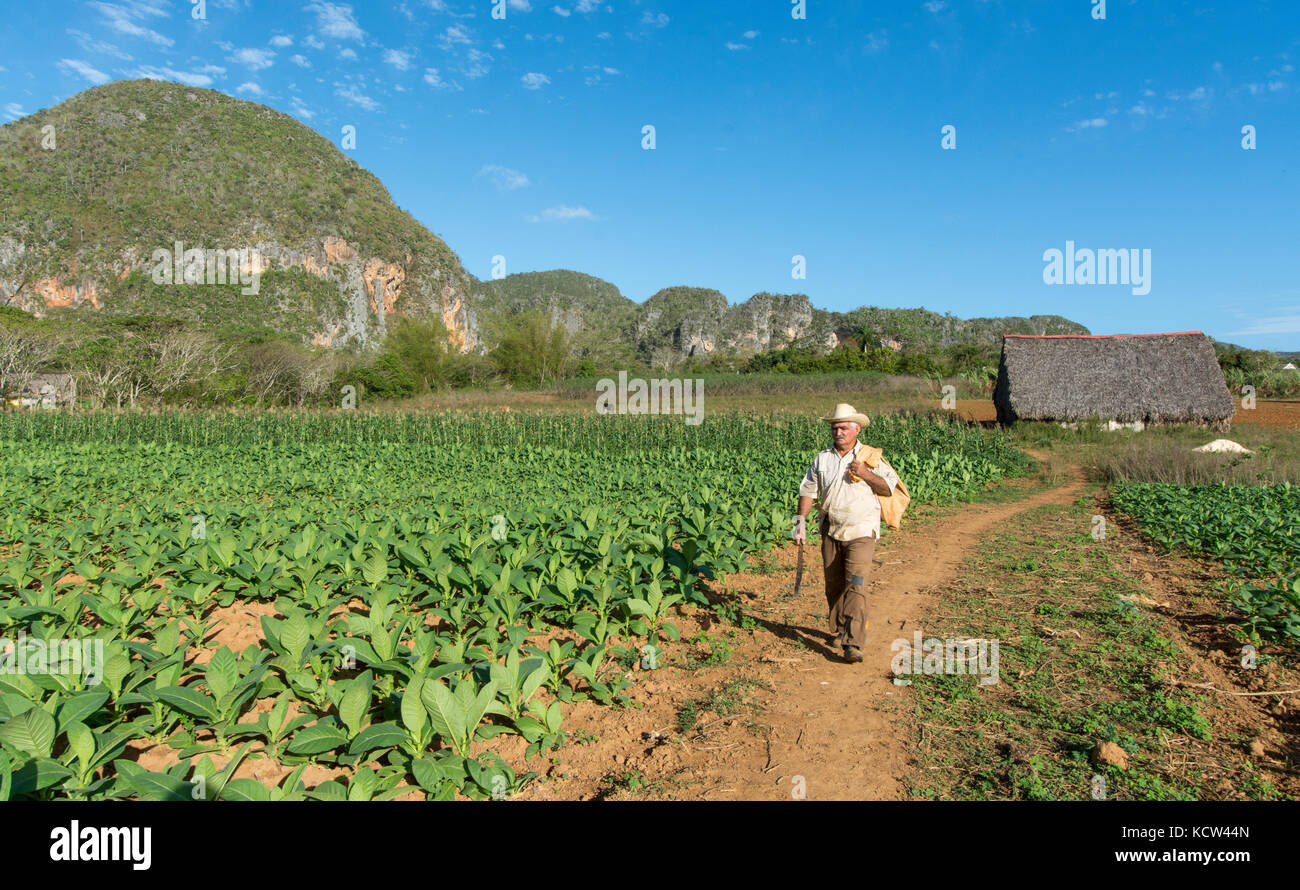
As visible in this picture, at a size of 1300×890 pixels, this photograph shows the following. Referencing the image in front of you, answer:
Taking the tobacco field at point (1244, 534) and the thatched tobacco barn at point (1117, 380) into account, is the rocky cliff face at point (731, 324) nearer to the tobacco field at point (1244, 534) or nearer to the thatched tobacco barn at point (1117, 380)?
the thatched tobacco barn at point (1117, 380)

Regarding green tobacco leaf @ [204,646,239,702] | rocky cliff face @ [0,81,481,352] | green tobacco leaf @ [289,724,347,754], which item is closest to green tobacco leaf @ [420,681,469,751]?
green tobacco leaf @ [289,724,347,754]

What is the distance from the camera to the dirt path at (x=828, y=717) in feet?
9.46

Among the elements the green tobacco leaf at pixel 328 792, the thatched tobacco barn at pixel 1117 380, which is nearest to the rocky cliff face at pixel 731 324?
the thatched tobacco barn at pixel 1117 380

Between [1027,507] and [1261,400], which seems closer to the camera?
[1027,507]

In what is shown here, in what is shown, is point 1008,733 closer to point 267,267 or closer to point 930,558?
point 930,558

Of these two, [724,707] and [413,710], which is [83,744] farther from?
[724,707]

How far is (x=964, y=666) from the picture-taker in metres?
4.11

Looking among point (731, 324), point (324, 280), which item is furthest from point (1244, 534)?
point (731, 324)

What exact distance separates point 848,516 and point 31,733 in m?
4.06

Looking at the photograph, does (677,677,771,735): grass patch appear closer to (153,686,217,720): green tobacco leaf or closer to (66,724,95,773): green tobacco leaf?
(153,686,217,720): green tobacco leaf

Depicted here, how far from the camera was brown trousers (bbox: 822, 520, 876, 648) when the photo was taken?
424cm

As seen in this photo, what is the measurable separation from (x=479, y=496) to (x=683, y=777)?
259 inches

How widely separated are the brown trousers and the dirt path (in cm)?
20
